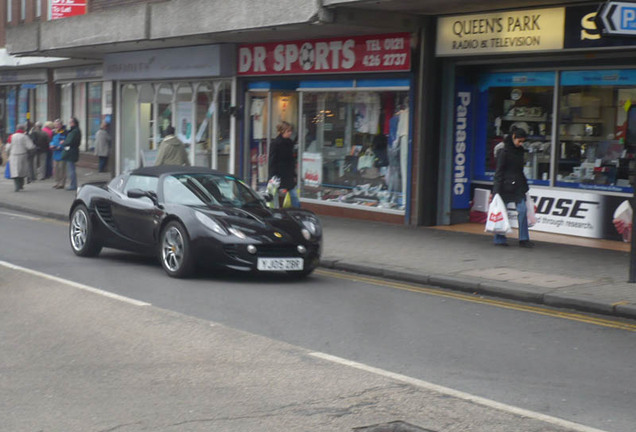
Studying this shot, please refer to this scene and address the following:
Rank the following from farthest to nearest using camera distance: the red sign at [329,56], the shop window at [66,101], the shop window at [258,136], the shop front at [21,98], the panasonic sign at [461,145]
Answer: the shop front at [21,98], the shop window at [66,101], the shop window at [258,136], the red sign at [329,56], the panasonic sign at [461,145]

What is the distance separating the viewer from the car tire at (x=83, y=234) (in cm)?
1284

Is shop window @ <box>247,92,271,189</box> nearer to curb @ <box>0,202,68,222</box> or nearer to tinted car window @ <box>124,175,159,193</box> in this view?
curb @ <box>0,202,68,222</box>

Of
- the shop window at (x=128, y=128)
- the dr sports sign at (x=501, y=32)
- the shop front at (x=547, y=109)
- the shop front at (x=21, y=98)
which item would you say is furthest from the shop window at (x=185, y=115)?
the shop front at (x=21, y=98)

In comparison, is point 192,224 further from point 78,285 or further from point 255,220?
point 78,285

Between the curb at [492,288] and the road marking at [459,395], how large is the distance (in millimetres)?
3610

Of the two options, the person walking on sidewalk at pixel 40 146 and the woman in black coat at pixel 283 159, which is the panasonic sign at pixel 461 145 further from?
the person walking on sidewalk at pixel 40 146

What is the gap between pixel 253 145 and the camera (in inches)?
858

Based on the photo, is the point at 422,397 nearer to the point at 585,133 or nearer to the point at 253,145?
the point at 585,133

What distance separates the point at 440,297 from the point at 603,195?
5.54m

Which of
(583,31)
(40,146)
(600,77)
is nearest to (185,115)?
(40,146)

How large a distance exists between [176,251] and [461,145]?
7.51m

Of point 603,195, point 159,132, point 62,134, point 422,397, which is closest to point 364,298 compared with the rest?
point 422,397

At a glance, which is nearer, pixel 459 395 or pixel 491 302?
pixel 459 395

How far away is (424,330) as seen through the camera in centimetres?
856
